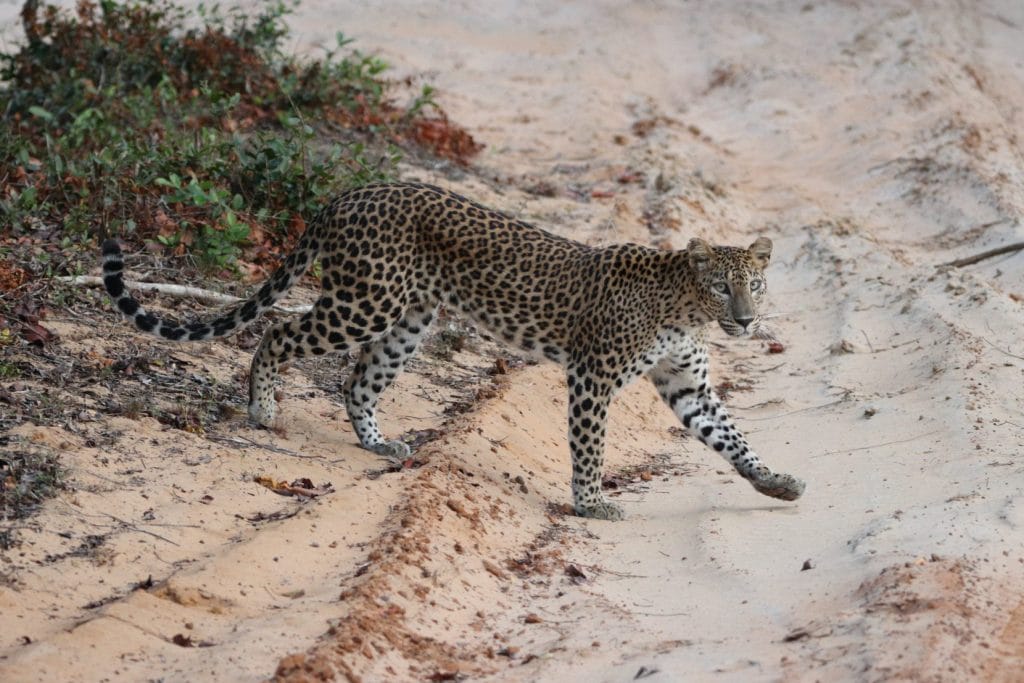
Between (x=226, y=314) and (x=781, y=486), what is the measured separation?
3492 millimetres

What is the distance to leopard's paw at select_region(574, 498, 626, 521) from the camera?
27.8ft

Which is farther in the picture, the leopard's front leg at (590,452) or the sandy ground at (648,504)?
the leopard's front leg at (590,452)

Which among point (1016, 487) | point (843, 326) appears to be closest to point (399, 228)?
point (1016, 487)

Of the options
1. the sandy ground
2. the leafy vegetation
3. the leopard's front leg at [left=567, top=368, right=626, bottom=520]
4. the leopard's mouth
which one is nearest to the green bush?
Result: the leafy vegetation

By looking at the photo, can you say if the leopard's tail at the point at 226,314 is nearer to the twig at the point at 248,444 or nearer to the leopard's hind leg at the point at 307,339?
the leopard's hind leg at the point at 307,339

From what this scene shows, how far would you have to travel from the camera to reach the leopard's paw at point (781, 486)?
8500mm

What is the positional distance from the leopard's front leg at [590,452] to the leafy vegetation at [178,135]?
11.0 ft

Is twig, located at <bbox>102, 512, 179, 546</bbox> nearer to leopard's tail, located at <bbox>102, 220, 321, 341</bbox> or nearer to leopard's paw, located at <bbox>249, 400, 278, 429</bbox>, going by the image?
leopard's tail, located at <bbox>102, 220, 321, 341</bbox>

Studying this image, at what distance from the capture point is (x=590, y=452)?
851 centimetres

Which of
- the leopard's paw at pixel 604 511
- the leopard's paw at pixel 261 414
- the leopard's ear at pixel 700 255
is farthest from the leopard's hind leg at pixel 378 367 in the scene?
the leopard's ear at pixel 700 255

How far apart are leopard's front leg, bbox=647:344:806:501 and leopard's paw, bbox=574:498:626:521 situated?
77 cm

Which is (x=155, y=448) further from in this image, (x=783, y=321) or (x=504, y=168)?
(x=504, y=168)

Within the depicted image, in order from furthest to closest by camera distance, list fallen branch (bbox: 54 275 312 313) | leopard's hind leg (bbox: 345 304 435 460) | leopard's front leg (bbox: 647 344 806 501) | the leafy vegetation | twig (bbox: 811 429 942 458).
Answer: the leafy vegetation < fallen branch (bbox: 54 275 312 313) < twig (bbox: 811 429 942 458) < leopard's hind leg (bbox: 345 304 435 460) < leopard's front leg (bbox: 647 344 806 501)

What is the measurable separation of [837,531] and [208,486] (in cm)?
338
